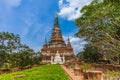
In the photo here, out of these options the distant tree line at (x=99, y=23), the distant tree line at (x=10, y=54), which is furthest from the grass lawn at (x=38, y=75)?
the distant tree line at (x=10, y=54)

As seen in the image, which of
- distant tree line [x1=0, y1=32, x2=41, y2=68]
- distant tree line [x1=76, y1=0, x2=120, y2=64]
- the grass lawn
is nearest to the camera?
the grass lawn

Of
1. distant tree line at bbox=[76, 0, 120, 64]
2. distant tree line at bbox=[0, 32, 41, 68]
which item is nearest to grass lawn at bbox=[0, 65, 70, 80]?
distant tree line at bbox=[76, 0, 120, 64]

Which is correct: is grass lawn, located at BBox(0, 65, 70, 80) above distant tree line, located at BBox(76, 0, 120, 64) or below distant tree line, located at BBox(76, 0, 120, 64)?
below

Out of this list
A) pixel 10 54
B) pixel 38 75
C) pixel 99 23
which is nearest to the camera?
pixel 38 75

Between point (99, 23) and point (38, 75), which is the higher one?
point (99, 23)

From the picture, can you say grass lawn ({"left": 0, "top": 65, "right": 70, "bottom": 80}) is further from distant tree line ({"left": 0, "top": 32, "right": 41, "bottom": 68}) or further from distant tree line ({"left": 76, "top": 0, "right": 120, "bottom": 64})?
distant tree line ({"left": 0, "top": 32, "right": 41, "bottom": 68})

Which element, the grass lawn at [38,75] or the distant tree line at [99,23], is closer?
the grass lawn at [38,75]

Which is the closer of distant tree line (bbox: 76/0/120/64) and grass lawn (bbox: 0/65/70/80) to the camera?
grass lawn (bbox: 0/65/70/80)

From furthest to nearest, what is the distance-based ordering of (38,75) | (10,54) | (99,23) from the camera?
(10,54), (99,23), (38,75)

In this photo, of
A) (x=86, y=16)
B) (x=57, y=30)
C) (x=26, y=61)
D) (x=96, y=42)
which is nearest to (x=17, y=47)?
(x=26, y=61)

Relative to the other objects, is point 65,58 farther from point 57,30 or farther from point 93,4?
point 93,4

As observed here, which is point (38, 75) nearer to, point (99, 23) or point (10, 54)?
point (99, 23)

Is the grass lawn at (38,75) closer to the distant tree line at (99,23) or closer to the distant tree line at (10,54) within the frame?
the distant tree line at (99,23)

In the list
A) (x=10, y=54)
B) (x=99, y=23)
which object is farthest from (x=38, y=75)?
(x=10, y=54)
